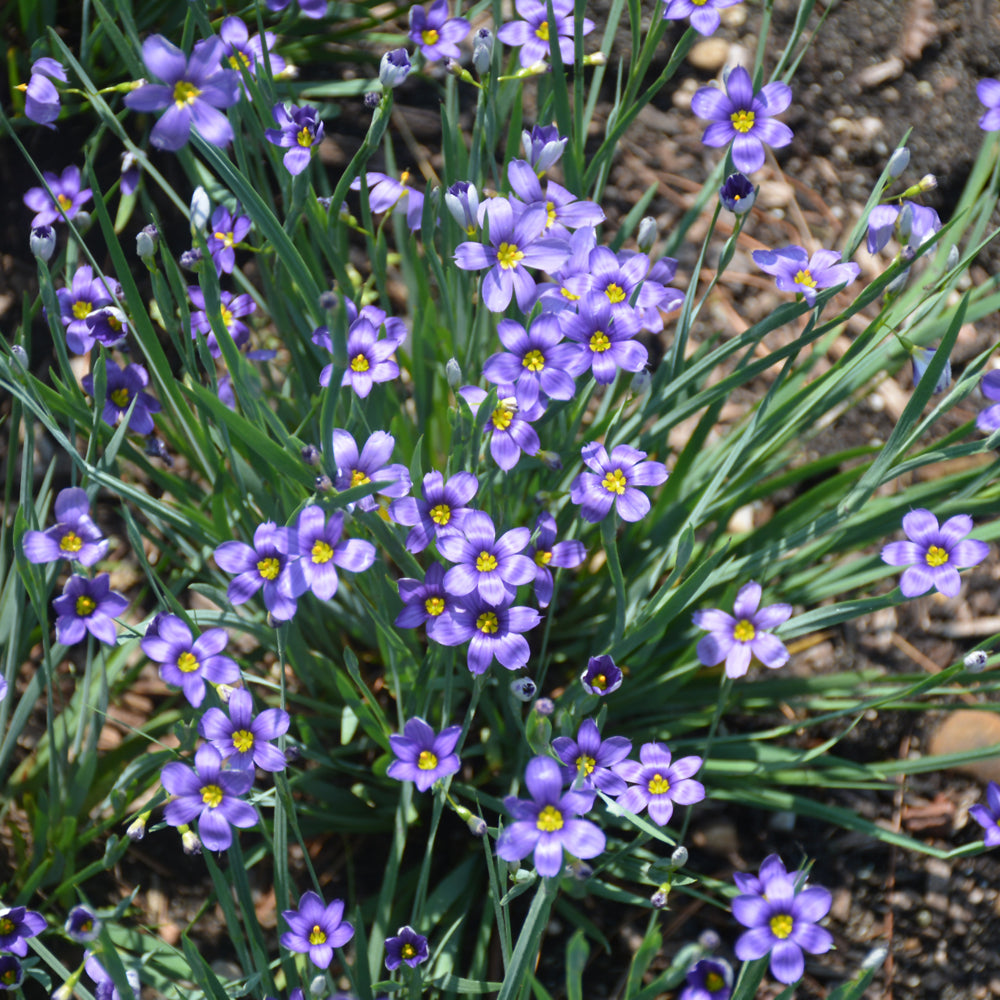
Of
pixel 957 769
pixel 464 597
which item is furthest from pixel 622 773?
pixel 957 769

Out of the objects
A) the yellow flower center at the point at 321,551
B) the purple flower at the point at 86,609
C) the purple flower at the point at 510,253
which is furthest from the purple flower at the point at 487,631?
the purple flower at the point at 86,609

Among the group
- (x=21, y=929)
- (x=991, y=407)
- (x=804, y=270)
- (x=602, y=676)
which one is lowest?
(x=21, y=929)

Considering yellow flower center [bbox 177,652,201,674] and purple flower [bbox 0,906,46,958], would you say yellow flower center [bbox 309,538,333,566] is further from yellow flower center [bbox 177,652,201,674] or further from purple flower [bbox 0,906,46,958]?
purple flower [bbox 0,906,46,958]

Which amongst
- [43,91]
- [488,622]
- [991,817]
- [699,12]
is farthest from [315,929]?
[699,12]

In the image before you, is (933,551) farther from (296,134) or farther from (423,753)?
(296,134)

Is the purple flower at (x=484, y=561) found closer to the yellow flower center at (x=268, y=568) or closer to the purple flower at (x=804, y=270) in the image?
the yellow flower center at (x=268, y=568)

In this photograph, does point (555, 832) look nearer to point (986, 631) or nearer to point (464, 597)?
point (464, 597)

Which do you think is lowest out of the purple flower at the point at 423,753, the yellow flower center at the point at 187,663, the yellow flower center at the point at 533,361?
the purple flower at the point at 423,753
